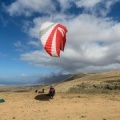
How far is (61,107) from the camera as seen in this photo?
24125 mm

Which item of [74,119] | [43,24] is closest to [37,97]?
[43,24]

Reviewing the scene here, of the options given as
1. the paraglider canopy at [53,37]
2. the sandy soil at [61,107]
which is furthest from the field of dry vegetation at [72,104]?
the paraglider canopy at [53,37]

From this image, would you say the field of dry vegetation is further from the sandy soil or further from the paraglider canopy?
the paraglider canopy

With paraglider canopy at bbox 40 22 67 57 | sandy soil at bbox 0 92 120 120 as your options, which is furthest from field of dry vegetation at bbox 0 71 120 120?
paraglider canopy at bbox 40 22 67 57

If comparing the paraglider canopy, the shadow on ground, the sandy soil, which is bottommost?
the sandy soil

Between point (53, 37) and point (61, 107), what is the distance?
7221 mm

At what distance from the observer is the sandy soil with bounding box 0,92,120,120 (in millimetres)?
20344

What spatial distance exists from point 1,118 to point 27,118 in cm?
202

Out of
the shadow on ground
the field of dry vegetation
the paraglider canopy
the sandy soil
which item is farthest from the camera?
the shadow on ground

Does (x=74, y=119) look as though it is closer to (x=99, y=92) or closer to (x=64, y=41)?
(x=64, y=41)

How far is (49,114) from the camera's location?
2142 centimetres

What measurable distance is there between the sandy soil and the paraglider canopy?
16.6ft

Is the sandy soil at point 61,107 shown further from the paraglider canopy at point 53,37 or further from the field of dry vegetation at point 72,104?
the paraglider canopy at point 53,37

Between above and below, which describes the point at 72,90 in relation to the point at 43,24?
below
